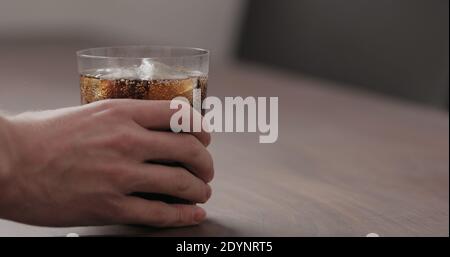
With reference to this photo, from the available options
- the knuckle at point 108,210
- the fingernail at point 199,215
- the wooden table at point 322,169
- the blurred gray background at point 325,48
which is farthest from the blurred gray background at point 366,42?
the knuckle at point 108,210

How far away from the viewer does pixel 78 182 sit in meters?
0.72

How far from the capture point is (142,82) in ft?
2.53

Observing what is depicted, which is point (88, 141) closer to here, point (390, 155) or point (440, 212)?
point (440, 212)

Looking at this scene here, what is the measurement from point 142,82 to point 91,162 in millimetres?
106

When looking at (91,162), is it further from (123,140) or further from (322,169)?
(322,169)

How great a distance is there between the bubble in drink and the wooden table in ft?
0.52

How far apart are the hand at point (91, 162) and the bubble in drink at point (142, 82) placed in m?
0.03

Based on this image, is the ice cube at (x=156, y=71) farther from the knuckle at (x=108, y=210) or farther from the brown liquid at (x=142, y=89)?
the knuckle at (x=108, y=210)

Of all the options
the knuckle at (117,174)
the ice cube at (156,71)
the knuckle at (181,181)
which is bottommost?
the knuckle at (181,181)

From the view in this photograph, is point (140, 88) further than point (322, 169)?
No

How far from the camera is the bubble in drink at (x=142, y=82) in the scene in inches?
30.5

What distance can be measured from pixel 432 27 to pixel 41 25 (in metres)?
2.62

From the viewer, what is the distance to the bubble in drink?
2.54ft

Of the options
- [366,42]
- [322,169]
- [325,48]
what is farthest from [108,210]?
[325,48]
